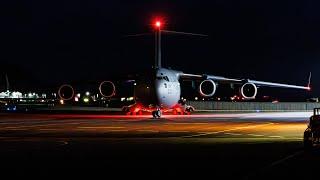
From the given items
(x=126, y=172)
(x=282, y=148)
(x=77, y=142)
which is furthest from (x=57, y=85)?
(x=126, y=172)

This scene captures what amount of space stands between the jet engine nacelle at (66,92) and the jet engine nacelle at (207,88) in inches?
437

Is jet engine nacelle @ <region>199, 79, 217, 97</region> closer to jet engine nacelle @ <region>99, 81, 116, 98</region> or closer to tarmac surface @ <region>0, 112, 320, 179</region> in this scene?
jet engine nacelle @ <region>99, 81, 116, 98</region>

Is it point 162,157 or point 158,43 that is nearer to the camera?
point 162,157

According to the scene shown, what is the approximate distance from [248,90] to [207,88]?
144 inches

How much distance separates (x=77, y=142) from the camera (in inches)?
856

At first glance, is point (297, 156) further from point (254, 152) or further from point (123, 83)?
point (123, 83)

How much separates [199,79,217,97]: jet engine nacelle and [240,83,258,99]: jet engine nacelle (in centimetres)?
257

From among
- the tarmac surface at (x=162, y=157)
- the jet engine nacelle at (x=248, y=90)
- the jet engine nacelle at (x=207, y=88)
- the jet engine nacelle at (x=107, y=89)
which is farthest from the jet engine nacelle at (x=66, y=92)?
the tarmac surface at (x=162, y=157)

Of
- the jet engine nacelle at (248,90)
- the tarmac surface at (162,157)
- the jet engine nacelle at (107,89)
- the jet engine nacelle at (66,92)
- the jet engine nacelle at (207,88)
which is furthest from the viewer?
the jet engine nacelle at (66,92)

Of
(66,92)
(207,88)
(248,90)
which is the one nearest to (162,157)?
(207,88)

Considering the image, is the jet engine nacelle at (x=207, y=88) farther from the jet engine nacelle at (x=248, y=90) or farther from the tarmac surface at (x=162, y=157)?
the tarmac surface at (x=162, y=157)

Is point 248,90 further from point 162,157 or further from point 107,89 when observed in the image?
point 162,157

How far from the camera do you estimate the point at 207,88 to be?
168 feet

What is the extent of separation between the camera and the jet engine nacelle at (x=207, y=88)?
167ft
